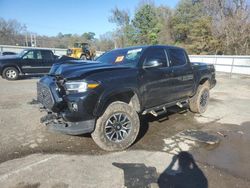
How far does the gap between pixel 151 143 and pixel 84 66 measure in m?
1.94

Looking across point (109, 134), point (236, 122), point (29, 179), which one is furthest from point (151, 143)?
point (236, 122)

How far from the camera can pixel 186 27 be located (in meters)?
34.0

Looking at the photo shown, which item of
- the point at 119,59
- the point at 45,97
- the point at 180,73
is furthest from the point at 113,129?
the point at 180,73

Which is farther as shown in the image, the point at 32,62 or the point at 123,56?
the point at 32,62

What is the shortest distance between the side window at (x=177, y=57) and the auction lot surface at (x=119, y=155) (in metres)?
1.48

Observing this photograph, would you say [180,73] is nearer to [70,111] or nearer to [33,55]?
[70,111]

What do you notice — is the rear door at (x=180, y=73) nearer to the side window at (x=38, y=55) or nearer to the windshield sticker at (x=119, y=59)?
the windshield sticker at (x=119, y=59)

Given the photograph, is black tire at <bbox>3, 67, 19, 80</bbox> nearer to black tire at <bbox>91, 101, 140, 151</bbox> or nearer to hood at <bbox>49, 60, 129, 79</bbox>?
hood at <bbox>49, 60, 129, 79</bbox>

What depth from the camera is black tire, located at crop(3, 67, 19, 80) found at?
12.6m

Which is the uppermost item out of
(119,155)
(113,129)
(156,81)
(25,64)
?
(156,81)

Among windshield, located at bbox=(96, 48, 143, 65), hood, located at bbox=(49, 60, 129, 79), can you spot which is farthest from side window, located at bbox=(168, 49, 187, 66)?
hood, located at bbox=(49, 60, 129, 79)

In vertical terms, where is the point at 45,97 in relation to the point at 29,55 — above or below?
below

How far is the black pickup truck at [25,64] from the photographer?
12438 mm

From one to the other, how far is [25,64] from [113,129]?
1032 centimetres
